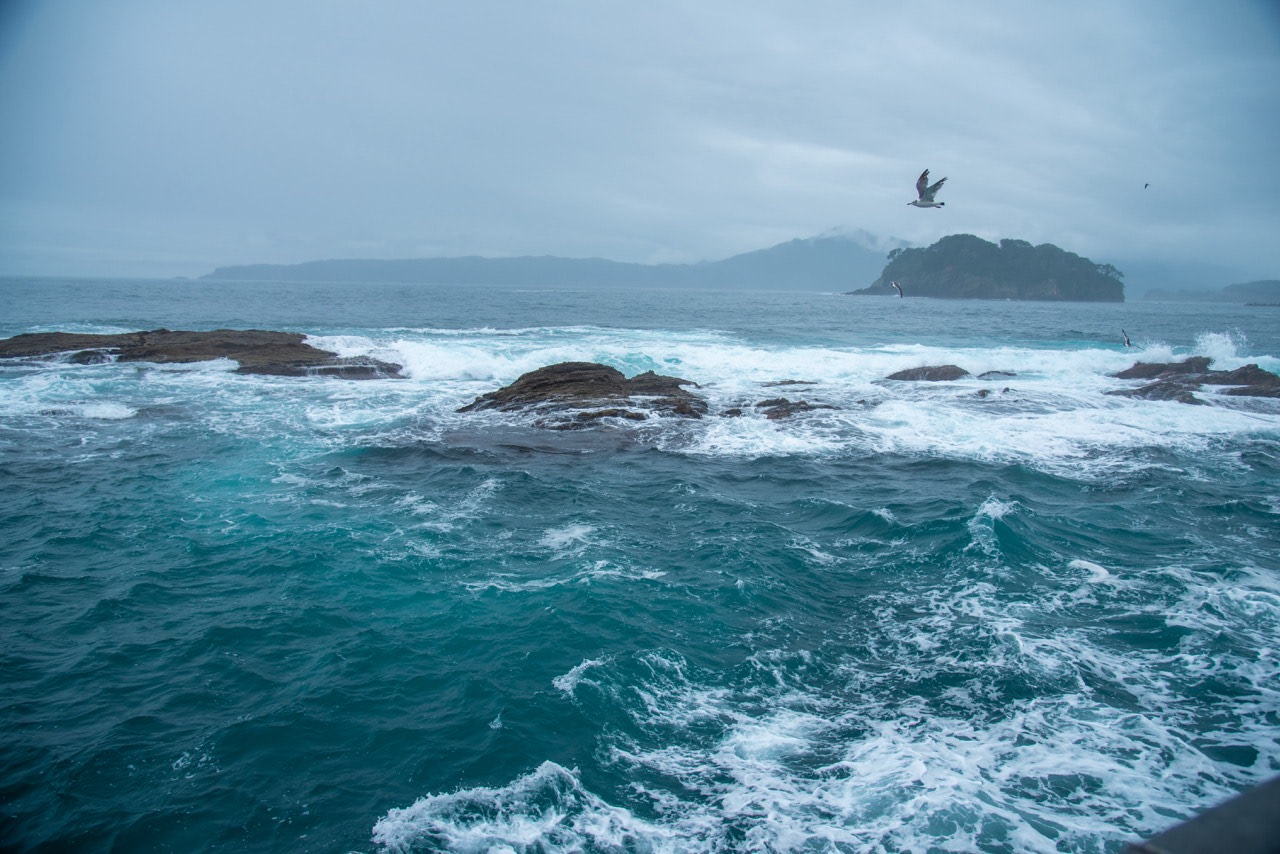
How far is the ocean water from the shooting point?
570 centimetres

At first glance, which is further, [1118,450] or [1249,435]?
[1249,435]

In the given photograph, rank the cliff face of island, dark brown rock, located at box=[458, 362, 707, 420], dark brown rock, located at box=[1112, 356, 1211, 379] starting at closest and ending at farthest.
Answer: dark brown rock, located at box=[458, 362, 707, 420]
dark brown rock, located at box=[1112, 356, 1211, 379]
the cliff face of island

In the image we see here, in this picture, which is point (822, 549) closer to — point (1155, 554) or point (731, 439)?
point (1155, 554)

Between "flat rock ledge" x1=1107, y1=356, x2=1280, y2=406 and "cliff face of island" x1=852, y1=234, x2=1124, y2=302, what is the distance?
362 ft

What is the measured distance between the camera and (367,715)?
22.4ft

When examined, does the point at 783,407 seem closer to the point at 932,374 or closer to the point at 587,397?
the point at 587,397

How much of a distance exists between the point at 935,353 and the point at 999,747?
32630mm

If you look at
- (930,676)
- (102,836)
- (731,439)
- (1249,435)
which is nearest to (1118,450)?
(1249,435)

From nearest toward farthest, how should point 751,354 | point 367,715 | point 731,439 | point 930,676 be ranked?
point 367,715, point 930,676, point 731,439, point 751,354

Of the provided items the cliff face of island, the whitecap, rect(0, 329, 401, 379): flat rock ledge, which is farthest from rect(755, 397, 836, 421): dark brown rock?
the cliff face of island

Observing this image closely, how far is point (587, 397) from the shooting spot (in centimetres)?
2091

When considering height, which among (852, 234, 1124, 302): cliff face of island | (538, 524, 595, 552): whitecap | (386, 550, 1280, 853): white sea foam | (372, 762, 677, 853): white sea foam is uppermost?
(852, 234, 1124, 302): cliff face of island

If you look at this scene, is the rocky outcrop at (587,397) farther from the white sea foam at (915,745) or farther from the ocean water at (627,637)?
the white sea foam at (915,745)

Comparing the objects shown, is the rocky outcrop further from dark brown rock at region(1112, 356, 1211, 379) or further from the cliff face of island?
the cliff face of island
